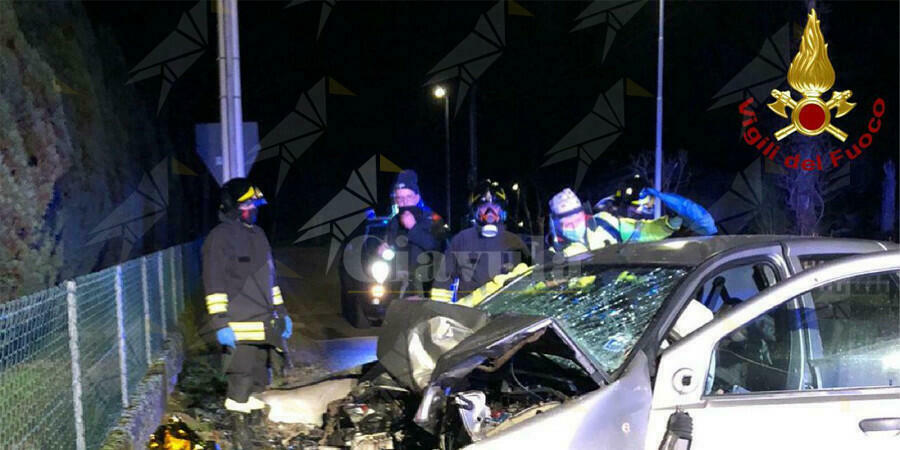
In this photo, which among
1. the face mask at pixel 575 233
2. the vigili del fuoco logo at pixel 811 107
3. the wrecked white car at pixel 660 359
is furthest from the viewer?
the vigili del fuoco logo at pixel 811 107

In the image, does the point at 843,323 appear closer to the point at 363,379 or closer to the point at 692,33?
the point at 363,379

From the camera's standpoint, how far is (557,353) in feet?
9.82

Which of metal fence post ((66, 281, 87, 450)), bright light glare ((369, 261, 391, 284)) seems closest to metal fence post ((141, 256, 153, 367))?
metal fence post ((66, 281, 87, 450))

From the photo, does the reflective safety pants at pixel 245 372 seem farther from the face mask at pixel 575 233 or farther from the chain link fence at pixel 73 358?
the face mask at pixel 575 233

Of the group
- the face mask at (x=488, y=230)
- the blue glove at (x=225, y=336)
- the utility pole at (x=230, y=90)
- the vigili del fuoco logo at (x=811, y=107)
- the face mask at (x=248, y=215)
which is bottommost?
the blue glove at (x=225, y=336)

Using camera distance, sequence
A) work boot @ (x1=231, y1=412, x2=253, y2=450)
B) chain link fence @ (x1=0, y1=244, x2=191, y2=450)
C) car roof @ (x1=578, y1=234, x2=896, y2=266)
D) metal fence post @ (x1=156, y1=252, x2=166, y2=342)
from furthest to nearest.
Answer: metal fence post @ (x1=156, y1=252, x2=166, y2=342)
work boot @ (x1=231, y1=412, x2=253, y2=450)
car roof @ (x1=578, y1=234, x2=896, y2=266)
chain link fence @ (x1=0, y1=244, x2=191, y2=450)

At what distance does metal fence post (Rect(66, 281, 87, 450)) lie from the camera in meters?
3.59

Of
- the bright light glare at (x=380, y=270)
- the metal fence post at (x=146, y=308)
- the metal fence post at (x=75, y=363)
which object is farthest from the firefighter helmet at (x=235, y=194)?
the bright light glare at (x=380, y=270)

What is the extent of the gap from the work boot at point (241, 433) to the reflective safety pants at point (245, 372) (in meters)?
0.11

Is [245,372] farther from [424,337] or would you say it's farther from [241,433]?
[424,337]

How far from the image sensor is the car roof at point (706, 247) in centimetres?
324

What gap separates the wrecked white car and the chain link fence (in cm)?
130

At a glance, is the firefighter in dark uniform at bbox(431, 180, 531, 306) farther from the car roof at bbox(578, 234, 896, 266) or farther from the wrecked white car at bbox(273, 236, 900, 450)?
the car roof at bbox(578, 234, 896, 266)

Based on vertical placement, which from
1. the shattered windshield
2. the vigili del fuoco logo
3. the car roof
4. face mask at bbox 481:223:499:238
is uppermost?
the vigili del fuoco logo
